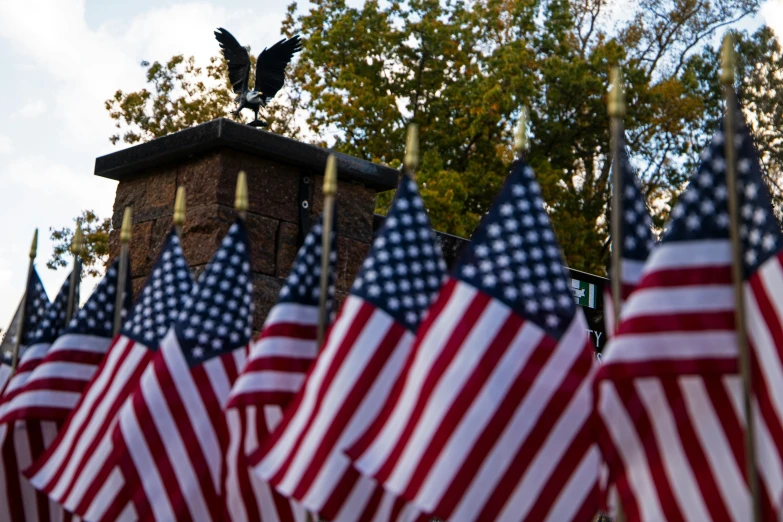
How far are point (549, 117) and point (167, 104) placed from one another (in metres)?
9.35

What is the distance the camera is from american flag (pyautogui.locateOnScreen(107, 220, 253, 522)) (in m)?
6.01

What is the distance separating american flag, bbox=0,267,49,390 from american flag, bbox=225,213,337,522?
2.66 m

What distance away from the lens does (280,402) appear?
18.9 ft

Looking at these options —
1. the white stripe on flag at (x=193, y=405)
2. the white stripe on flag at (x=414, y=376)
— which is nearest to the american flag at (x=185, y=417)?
the white stripe on flag at (x=193, y=405)

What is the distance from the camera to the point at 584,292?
12.9 metres

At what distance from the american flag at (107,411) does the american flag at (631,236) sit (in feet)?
8.99

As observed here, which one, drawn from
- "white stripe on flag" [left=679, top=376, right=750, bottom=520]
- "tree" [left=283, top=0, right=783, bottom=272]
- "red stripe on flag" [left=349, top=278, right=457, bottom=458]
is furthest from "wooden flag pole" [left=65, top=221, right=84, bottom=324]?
"tree" [left=283, top=0, right=783, bottom=272]

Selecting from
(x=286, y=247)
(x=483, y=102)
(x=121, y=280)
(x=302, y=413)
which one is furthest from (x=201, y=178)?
(x=483, y=102)

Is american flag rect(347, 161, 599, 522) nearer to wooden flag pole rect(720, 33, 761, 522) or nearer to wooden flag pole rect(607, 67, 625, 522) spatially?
wooden flag pole rect(607, 67, 625, 522)

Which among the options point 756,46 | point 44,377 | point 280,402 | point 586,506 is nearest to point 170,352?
point 280,402

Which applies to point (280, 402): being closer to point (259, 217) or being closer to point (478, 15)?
point (259, 217)

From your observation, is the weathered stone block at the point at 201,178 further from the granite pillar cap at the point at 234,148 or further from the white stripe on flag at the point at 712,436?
the white stripe on flag at the point at 712,436

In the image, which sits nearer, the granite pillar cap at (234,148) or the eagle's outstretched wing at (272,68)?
the granite pillar cap at (234,148)

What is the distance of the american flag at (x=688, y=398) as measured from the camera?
434 centimetres
